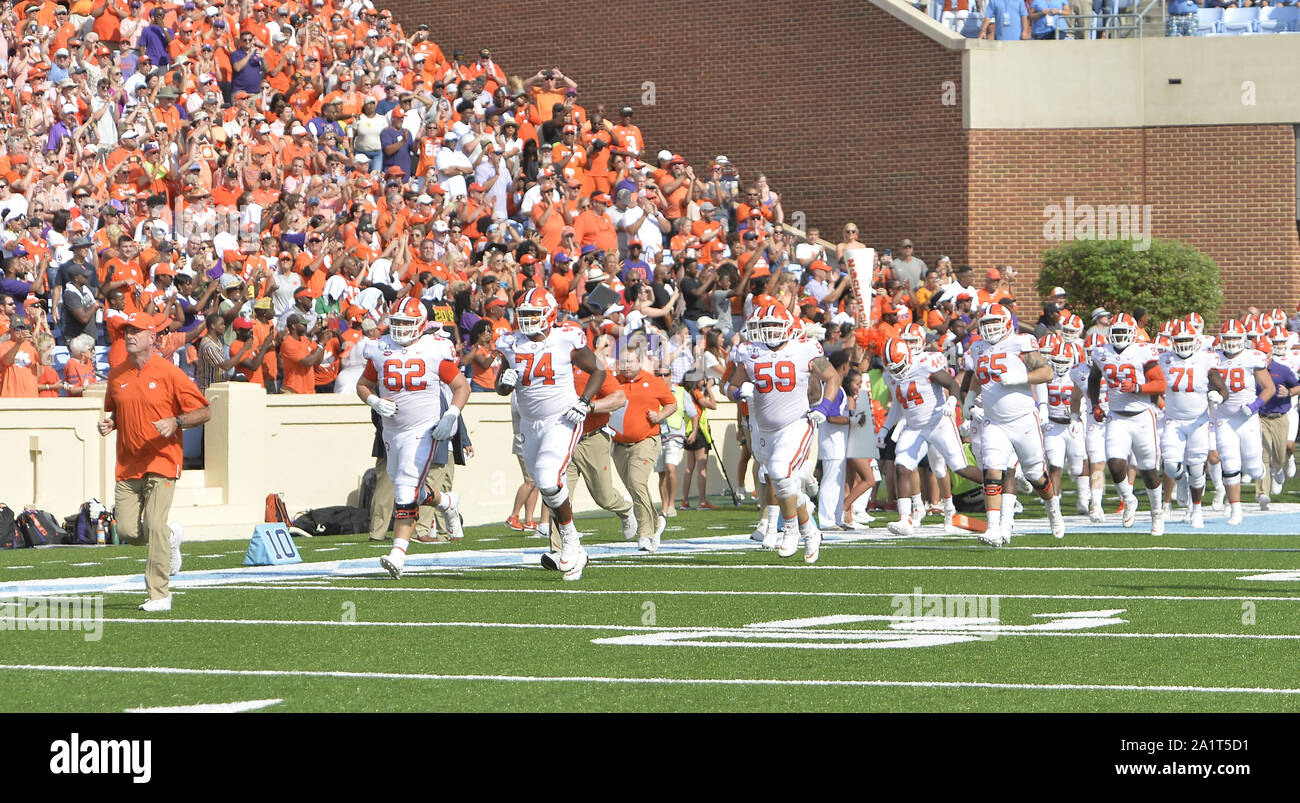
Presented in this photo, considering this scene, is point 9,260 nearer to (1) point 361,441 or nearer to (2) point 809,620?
(1) point 361,441

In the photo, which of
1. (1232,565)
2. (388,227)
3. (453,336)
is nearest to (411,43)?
(388,227)

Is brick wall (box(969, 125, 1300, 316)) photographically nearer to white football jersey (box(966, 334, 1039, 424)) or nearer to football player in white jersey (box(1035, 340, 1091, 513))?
football player in white jersey (box(1035, 340, 1091, 513))

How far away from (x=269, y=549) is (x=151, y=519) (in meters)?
3.82

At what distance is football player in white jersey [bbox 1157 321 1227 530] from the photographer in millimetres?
19219

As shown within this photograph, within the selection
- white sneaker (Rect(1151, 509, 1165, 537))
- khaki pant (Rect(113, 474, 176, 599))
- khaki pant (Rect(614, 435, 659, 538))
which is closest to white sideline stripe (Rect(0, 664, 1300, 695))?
khaki pant (Rect(113, 474, 176, 599))

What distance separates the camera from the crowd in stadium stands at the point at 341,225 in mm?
20078

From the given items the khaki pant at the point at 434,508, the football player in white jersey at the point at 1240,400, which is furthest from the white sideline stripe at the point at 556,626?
the football player in white jersey at the point at 1240,400

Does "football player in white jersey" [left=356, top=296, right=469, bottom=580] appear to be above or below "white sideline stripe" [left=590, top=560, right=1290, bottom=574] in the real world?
above

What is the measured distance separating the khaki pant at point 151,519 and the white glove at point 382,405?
93.1 inches

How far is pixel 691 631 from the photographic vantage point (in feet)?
36.3

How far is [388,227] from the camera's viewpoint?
23.8m

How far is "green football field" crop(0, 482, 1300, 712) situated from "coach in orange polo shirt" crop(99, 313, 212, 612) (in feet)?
1.57

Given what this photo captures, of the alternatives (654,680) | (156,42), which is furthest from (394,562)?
(156,42)

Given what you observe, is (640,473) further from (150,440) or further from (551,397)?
(150,440)
